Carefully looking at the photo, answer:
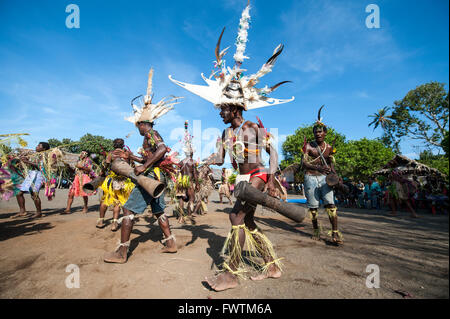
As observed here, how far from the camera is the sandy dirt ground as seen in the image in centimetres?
205

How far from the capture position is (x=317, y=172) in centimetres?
439

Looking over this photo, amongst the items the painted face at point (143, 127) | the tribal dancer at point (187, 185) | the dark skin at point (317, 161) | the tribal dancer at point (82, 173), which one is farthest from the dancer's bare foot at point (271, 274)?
the tribal dancer at point (82, 173)

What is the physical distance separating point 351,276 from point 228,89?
115 inches

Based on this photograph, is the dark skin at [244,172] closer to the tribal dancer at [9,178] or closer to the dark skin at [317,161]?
the dark skin at [317,161]

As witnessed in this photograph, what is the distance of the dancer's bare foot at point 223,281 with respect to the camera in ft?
7.10

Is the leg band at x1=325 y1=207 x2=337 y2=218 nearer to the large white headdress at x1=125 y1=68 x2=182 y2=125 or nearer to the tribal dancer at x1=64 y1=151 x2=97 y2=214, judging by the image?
the large white headdress at x1=125 y1=68 x2=182 y2=125

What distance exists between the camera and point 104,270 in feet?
8.43

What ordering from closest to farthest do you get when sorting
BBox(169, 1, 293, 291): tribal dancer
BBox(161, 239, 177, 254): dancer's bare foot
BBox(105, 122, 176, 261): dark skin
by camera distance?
BBox(169, 1, 293, 291): tribal dancer, BBox(105, 122, 176, 261): dark skin, BBox(161, 239, 177, 254): dancer's bare foot

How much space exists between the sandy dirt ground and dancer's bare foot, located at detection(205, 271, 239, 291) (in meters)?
0.05

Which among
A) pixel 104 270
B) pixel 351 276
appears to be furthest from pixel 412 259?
pixel 104 270

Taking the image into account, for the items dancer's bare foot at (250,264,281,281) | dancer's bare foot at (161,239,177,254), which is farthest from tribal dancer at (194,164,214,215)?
dancer's bare foot at (250,264,281,281)

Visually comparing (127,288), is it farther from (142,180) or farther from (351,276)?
(351,276)
